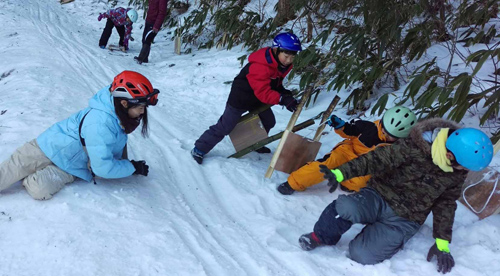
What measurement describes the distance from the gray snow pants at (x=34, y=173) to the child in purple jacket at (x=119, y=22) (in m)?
6.78

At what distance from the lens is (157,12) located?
8.73 metres

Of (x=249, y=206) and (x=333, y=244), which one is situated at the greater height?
(x=333, y=244)

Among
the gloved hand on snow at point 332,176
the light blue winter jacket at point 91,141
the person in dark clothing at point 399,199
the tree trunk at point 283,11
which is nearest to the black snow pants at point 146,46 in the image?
the tree trunk at point 283,11

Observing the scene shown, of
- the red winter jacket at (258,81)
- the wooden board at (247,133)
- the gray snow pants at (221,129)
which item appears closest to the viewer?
the red winter jacket at (258,81)

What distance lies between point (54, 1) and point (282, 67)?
1304cm

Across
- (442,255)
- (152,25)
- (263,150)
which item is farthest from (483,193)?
(152,25)

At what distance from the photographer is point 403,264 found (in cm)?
282

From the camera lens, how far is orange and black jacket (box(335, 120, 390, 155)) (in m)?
3.48

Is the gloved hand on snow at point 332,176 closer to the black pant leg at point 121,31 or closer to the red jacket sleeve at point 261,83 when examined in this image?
the red jacket sleeve at point 261,83

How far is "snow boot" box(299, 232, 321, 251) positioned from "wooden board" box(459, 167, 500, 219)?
57.8 inches

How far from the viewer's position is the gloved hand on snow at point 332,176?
257 centimetres

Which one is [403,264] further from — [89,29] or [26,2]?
[26,2]

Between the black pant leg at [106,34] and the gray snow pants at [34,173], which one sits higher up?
the gray snow pants at [34,173]

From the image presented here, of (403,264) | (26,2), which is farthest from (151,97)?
(26,2)
